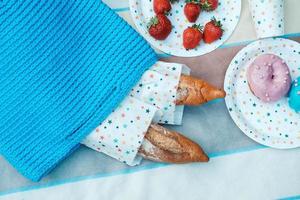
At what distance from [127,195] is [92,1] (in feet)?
1.37

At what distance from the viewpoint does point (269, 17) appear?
3.22ft

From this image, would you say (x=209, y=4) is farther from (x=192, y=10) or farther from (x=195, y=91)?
(x=195, y=91)

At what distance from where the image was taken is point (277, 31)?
98 cm

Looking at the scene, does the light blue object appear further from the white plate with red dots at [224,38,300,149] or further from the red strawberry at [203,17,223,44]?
the red strawberry at [203,17,223,44]

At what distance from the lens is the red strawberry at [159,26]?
1.00 m

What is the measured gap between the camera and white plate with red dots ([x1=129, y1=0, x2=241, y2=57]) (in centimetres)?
103

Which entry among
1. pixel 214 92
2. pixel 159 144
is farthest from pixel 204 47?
pixel 159 144

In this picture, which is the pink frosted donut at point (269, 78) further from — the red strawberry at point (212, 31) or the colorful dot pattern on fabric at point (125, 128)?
the colorful dot pattern on fabric at point (125, 128)

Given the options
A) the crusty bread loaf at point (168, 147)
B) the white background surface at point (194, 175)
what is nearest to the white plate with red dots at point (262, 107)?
the white background surface at point (194, 175)

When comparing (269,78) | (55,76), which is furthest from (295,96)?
(55,76)

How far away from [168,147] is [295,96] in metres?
0.29

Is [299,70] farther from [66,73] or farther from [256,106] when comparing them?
[66,73]

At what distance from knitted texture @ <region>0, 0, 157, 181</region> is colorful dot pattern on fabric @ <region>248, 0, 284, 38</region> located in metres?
0.25

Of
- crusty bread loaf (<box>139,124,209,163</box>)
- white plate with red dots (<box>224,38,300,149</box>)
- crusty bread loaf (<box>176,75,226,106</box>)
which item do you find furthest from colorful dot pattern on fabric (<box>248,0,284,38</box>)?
A: crusty bread loaf (<box>139,124,209,163</box>)
